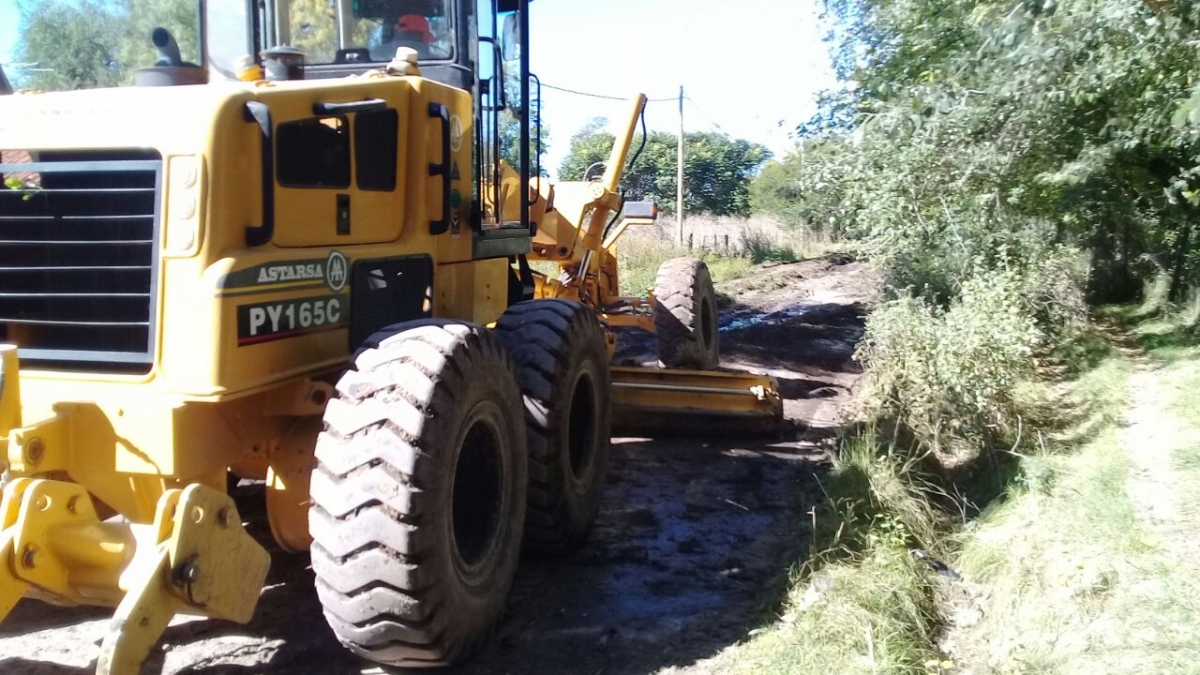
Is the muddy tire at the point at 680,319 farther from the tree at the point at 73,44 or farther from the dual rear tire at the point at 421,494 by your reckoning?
the tree at the point at 73,44

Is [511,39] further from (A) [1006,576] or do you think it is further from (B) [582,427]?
(A) [1006,576]

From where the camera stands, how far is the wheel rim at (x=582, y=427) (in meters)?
5.41

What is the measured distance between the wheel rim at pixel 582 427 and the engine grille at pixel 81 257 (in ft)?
7.86

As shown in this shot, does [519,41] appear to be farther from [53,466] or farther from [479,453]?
[53,466]

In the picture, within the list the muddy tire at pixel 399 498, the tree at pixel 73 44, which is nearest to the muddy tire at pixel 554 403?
the muddy tire at pixel 399 498

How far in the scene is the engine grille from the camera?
3518 mm

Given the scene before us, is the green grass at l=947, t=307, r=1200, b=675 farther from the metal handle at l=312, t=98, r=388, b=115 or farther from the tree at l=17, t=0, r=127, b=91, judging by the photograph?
the tree at l=17, t=0, r=127, b=91

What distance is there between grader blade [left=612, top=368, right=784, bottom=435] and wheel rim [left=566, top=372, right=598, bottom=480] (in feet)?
6.25

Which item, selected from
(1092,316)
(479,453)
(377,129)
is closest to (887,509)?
(479,453)

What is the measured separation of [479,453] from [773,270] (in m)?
18.5

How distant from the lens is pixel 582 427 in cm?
553

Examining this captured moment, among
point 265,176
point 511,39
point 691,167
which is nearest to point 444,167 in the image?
point 265,176

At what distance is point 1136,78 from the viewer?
26.8 feet

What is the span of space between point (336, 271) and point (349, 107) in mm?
637
